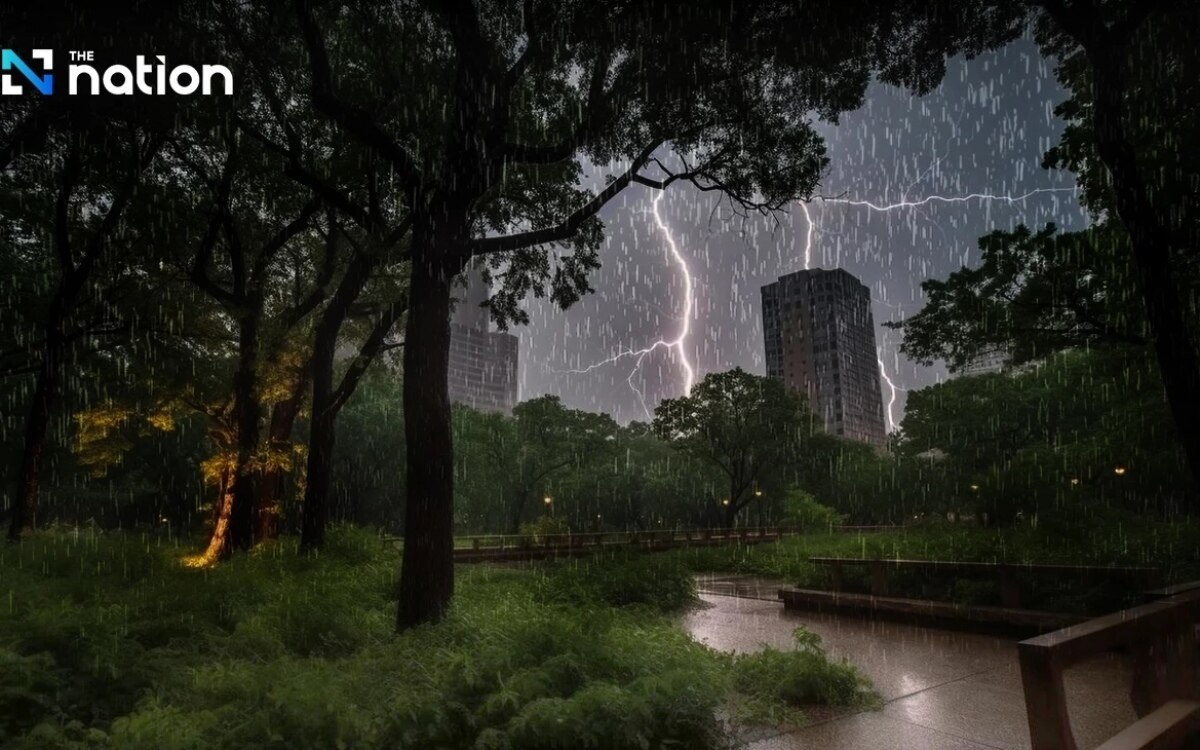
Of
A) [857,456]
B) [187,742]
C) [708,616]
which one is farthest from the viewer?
[857,456]

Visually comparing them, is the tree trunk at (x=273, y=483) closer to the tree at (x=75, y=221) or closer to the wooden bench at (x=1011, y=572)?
the tree at (x=75, y=221)

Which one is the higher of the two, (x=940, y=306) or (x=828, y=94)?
(x=828, y=94)

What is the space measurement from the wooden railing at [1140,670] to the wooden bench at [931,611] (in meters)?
3.12

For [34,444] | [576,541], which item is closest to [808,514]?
[576,541]

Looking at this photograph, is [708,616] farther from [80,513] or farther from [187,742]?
[80,513]

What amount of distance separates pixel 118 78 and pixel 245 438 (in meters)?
8.24

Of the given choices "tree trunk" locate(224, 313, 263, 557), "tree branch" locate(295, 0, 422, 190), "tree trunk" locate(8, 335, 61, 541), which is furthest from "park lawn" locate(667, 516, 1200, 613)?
"tree trunk" locate(8, 335, 61, 541)

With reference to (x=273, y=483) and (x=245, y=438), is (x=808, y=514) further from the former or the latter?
(x=245, y=438)

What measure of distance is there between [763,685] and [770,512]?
52.9 m

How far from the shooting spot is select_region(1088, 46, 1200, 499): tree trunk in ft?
25.6

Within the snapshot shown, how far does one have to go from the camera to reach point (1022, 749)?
4.44 meters

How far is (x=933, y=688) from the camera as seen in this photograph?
5.98 m

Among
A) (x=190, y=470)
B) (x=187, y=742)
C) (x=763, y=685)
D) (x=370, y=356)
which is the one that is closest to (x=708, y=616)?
(x=763, y=685)

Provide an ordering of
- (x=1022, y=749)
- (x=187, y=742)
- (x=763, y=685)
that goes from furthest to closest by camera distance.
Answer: (x=763, y=685) < (x=1022, y=749) < (x=187, y=742)
